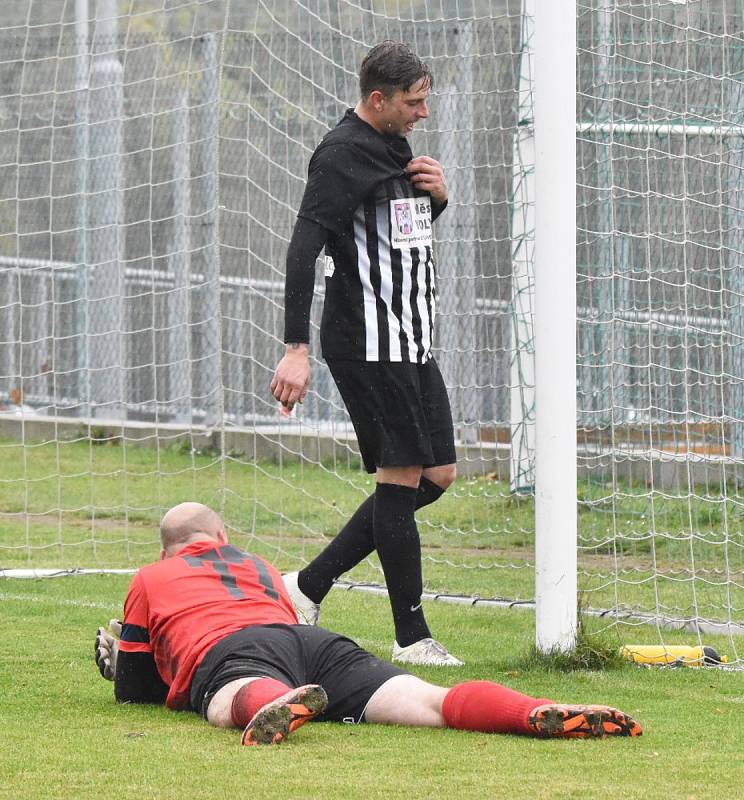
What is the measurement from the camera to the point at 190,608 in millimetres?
4316

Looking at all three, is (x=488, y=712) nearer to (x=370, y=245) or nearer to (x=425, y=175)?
(x=370, y=245)

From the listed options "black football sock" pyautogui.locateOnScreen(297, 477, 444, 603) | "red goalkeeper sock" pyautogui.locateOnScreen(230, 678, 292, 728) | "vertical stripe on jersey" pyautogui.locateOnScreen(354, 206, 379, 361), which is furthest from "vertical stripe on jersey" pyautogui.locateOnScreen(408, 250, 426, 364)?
"red goalkeeper sock" pyautogui.locateOnScreen(230, 678, 292, 728)

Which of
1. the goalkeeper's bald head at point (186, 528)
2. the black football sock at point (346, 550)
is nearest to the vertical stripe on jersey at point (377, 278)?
the black football sock at point (346, 550)

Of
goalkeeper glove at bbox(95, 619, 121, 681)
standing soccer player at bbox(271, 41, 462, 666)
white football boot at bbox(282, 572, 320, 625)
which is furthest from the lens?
white football boot at bbox(282, 572, 320, 625)

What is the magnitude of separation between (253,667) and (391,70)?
77.8 inches

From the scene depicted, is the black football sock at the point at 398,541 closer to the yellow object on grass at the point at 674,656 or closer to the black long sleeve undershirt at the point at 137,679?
the yellow object on grass at the point at 674,656

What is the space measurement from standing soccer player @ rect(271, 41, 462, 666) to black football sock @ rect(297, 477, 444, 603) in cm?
27

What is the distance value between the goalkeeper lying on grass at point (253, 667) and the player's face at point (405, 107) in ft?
4.57

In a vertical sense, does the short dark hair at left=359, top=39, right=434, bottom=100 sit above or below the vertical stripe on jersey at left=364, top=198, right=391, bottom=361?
above

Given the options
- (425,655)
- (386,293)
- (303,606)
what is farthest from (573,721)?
(303,606)

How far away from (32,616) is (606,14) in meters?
3.46

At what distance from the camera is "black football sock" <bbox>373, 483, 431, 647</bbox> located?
4.96 metres

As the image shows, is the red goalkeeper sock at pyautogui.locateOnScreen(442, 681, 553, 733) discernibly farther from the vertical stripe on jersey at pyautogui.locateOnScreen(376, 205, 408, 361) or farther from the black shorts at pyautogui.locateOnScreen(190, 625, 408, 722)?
the vertical stripe on jersey at pyautogui.locateOnScreen(376, 205, 408, 361)

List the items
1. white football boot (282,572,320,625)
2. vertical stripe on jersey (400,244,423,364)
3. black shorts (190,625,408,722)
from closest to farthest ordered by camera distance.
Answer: black shorts (190,625,408,722)
vertical stripe on jersey (400,244,423,364)
white football boot (282,572,320,625)
